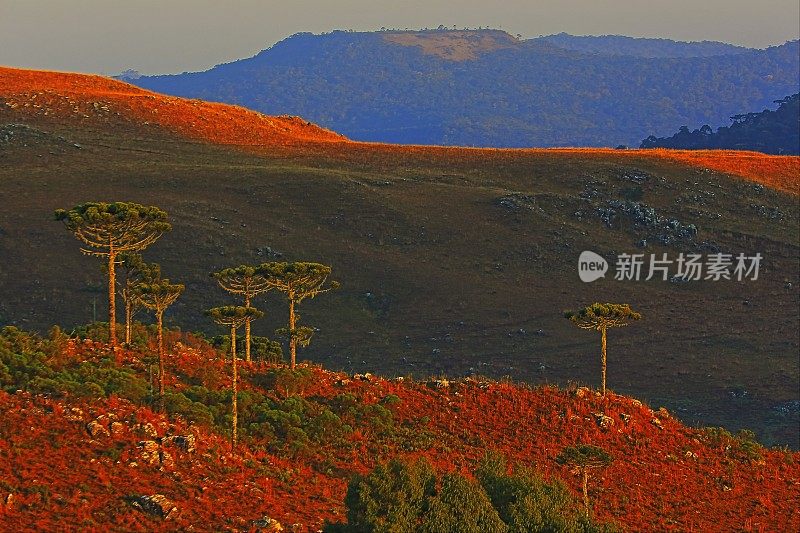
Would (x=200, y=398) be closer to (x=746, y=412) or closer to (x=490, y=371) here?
(x=490, y=371)

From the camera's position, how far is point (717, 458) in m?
31.2

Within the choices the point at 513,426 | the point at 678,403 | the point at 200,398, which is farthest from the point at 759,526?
the point at 678,403

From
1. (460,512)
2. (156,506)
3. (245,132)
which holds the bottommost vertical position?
(156,506)

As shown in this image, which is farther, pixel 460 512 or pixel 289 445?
pixel 289 445

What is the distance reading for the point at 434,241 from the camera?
2734 inches

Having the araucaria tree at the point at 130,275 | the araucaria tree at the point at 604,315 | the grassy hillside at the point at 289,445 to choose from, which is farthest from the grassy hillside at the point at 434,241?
the araucaria tree at the point at 130,275

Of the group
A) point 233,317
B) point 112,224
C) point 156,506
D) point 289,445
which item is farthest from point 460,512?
point 112,224

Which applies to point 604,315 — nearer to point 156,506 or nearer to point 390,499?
point 390,499

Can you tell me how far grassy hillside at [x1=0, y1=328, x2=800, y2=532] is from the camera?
22047mm

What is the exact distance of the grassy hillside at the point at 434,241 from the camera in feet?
179

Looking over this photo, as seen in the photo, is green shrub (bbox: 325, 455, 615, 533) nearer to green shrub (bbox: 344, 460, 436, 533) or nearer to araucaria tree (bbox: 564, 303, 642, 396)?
green shrub (bbox: 344, 460, 436, 533)

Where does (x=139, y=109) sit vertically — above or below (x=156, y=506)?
above

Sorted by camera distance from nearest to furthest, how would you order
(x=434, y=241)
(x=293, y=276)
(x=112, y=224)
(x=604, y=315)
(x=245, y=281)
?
(x=112, y=224)
(x=245, y=281)
(x=293, y=276)
(x=604, y=315)
(x=434, y=241)

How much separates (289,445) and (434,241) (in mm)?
43569
